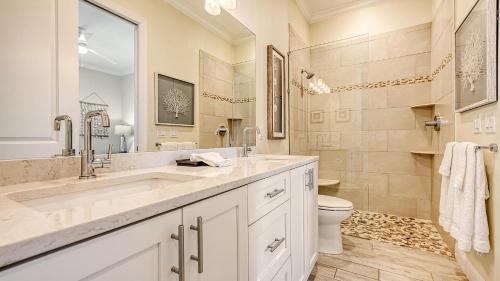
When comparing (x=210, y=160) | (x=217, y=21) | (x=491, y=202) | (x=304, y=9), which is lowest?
(x=491, y=202)

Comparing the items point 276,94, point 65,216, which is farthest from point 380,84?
point 65,216

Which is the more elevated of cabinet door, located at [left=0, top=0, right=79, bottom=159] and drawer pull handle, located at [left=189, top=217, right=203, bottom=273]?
cabinet door, located at [left=0, top=0, right=79, bottom=159]

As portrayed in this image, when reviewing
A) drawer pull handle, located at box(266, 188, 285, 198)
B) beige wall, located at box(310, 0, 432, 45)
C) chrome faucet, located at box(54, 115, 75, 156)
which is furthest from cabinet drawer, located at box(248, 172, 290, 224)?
beige wall, located at box(310, 0, 432, 45)

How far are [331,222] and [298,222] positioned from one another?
72 cm

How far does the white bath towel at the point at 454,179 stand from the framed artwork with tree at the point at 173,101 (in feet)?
5.38

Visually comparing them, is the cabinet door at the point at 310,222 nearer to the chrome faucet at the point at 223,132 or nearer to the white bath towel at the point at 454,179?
the chrome faucet at the point at 223,132

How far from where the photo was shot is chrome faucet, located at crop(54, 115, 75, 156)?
2.89 ft

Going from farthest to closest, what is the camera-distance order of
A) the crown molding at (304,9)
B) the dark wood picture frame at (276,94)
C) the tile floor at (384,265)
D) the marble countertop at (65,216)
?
1. the crown molding at (304,9)
2. the dark wood picture frame at (276,94)
3. the tile floor at (384,265)
4. the marble countertop at (65,216)

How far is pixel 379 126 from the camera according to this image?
10.1 feet

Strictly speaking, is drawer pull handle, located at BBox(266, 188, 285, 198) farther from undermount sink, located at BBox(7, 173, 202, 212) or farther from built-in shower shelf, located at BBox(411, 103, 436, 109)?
built-in shower shelf, located at BBox(411, 103, 436, 109)

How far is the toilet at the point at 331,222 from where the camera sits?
1988mm

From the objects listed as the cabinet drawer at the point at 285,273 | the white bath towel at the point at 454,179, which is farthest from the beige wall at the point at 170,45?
the white bath towel at the point at 454,179

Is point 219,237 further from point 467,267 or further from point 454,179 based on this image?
point 467,267

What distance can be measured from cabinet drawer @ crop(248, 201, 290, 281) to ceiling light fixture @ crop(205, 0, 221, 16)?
137 cm
